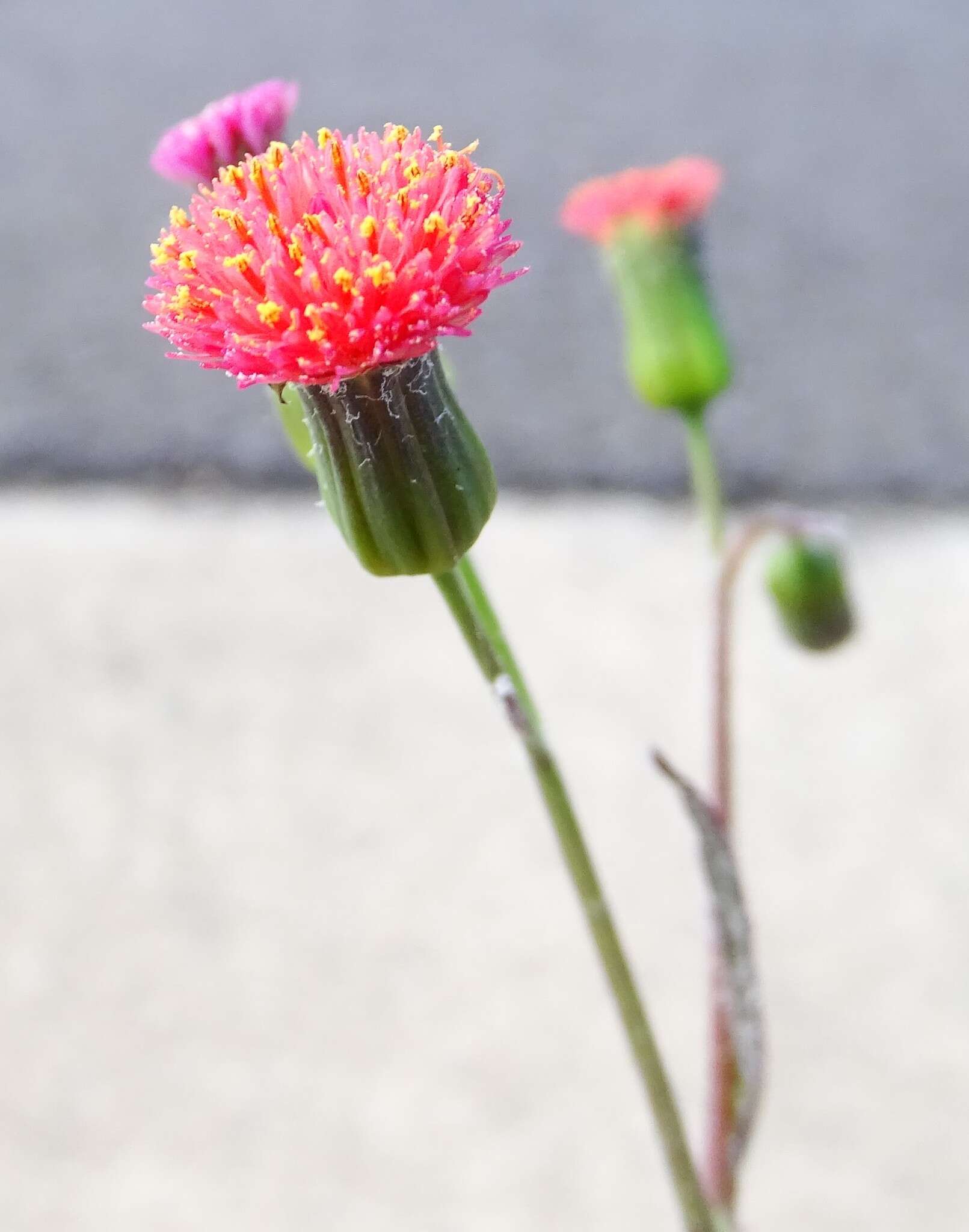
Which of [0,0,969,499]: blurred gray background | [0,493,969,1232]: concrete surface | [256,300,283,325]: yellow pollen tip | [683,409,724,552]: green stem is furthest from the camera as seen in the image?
[0,0,969,499]: blurred gray background

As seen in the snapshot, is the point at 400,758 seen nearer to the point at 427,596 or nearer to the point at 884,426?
the point at 427,596

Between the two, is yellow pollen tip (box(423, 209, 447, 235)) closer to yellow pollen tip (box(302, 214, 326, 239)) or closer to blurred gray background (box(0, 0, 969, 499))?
yellow pollen tip (box(302, 214, 326, 239))

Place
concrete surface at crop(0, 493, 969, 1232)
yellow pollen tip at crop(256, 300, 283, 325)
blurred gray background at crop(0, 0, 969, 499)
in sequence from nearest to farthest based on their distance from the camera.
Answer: yellow pollen tip at crop(256, 300, 283, 325), concrete surface at crop(0, 493, 969, 1232), blurred gray background at crop(0, 0, 969, 499)

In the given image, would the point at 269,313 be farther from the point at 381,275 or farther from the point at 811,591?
the point at 811,591

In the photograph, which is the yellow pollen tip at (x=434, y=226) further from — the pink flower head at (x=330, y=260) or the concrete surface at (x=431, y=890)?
the concrete surface at (x=431, y=890)

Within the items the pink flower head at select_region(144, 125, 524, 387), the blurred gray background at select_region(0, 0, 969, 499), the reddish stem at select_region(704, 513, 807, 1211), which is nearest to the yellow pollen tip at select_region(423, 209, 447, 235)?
the pink flower head at select_region(144, 125, 524, 387)

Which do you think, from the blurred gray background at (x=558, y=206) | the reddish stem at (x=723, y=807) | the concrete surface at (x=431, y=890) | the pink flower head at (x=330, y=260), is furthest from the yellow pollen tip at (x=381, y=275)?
the blurred gray background at (x=558, y=206)
